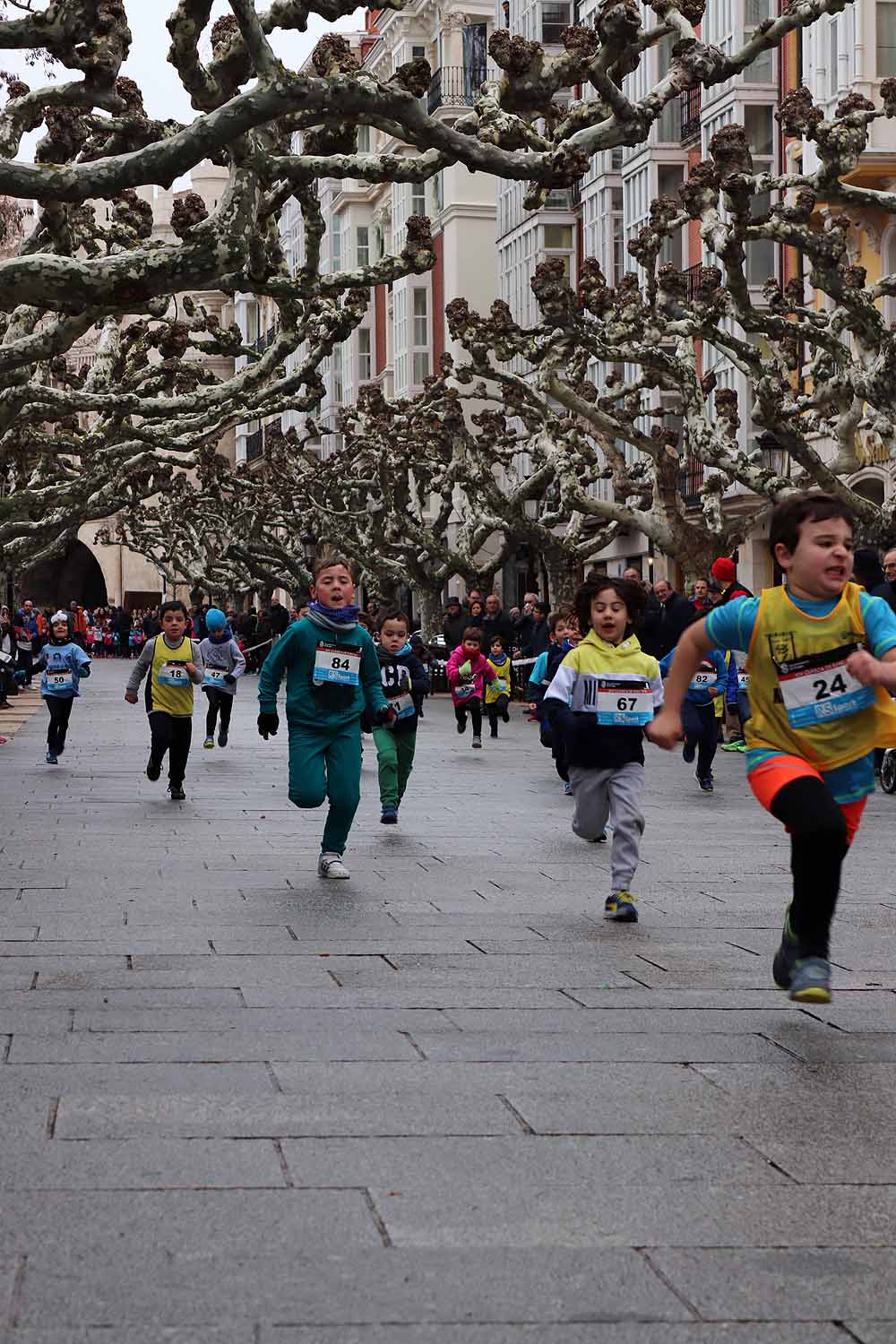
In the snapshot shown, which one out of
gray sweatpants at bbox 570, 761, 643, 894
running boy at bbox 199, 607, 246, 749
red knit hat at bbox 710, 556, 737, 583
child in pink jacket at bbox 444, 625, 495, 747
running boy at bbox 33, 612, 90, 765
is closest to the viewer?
gray sweatpants at bbox 570, 761, 643, 894

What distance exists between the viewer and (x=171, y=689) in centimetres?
1711

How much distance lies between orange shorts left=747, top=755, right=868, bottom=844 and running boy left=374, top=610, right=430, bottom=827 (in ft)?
25.7

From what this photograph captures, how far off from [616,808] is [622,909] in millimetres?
612

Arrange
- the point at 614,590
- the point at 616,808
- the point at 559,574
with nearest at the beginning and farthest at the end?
1. the point at 616,808
2. the point at 614,590
3. the point at 559,574

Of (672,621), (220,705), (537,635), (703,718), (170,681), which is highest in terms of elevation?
(672,621)

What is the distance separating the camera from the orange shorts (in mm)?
6492

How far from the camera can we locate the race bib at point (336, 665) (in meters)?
11.3

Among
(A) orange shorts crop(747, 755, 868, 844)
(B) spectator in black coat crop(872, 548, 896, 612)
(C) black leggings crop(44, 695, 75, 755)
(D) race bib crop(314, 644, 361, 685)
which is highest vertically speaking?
(B) spectator in black coat crop(872, 548, 896, 612)

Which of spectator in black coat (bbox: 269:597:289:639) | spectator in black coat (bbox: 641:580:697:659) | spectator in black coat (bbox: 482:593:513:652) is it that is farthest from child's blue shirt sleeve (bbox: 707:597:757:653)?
spectator in black coat (bbox: 269:597:289:639)

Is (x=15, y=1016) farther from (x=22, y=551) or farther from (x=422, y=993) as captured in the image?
(x=22, y=551)

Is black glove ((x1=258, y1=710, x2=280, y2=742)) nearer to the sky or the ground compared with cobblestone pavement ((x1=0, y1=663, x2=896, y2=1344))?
nearer to the sky

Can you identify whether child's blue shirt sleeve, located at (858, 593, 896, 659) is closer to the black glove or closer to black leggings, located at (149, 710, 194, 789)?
the black glove

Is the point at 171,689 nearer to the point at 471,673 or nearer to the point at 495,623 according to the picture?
the point at 471,673

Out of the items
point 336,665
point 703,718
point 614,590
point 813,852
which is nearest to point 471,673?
point 703,718
